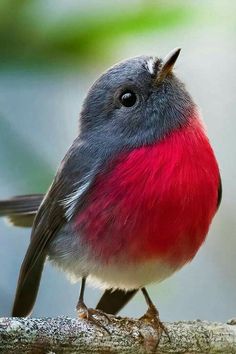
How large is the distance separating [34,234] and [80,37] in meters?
1.26

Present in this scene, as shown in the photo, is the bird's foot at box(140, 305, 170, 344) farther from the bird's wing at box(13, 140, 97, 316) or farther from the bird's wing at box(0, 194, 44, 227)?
the bird's wing at box(0, 194, 44, 227)

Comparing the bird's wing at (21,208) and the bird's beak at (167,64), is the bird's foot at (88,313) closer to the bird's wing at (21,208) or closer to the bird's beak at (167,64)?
the bird's wing at (21,208)

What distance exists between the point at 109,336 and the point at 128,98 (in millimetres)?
937

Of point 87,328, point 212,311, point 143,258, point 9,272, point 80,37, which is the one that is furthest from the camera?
point 212,311

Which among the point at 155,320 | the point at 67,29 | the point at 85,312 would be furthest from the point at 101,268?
the point at 67,29

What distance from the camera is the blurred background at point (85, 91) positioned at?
6.91 feet

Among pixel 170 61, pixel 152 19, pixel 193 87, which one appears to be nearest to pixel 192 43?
pixel 193 87

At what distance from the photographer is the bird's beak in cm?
282

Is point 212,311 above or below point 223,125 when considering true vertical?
below

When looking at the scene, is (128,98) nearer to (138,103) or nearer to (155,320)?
(138,103)

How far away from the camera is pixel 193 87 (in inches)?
158

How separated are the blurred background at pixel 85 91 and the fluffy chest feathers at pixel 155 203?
30 cm

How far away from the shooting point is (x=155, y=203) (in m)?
2.70

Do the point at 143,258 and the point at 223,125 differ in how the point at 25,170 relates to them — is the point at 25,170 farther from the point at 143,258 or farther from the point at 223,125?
the point at 223,125
